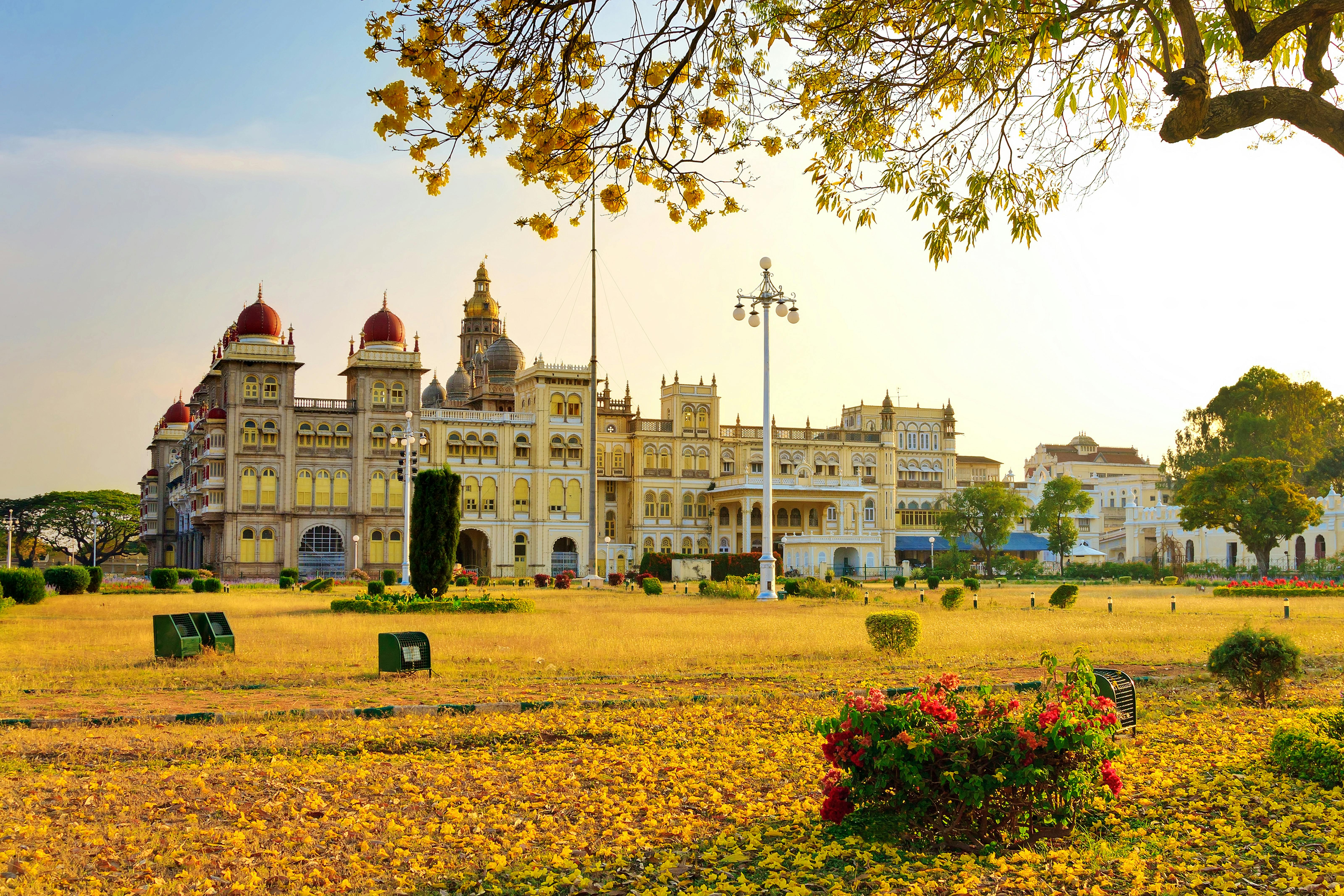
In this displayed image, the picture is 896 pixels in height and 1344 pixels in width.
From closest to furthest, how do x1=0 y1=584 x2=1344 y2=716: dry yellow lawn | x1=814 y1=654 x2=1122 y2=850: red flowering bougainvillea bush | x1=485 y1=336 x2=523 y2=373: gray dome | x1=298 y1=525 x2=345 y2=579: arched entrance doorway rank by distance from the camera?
x1=814 y1=654 x2=1122 y2=850: red flowering bougainvillea bush < x1=0 y1=584 x2=1344 y2=716: dry yellow lawn < x1=298 y1=525 x2=345 y2=579: arched entrance doorway < x1=485 y1=336 x2=523 y2=373: gray dome

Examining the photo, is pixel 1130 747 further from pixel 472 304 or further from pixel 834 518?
pixel 472 304

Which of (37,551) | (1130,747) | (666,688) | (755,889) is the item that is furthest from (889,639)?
(37,551)

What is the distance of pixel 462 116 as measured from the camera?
7016 millimetres

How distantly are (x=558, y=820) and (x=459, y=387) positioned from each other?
246 ft

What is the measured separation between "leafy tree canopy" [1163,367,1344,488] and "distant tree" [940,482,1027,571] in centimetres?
1088

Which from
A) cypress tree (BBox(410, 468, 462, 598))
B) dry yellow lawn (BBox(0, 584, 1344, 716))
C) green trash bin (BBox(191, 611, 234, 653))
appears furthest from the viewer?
cypress tree (BBox(410, 468, 462, 598))

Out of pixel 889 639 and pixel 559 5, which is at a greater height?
pixel 559 5

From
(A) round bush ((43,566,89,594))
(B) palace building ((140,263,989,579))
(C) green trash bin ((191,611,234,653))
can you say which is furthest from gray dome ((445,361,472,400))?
(C) green trash bin ((191,611,234,653))

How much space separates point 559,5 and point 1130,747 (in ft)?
24.0

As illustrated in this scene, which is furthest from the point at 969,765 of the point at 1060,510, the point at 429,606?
the point at 1060,510

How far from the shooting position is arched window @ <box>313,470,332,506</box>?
60344 mm

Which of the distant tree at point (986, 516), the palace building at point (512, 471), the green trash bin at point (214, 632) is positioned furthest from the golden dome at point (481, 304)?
the green trash bin at point (214, 632)

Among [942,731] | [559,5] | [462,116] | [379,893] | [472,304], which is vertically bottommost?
[379,893]

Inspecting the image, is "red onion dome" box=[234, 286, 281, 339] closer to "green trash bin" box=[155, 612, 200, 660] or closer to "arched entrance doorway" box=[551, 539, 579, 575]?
"arched entrance doorway" box=[551, 539, 579, 575]
